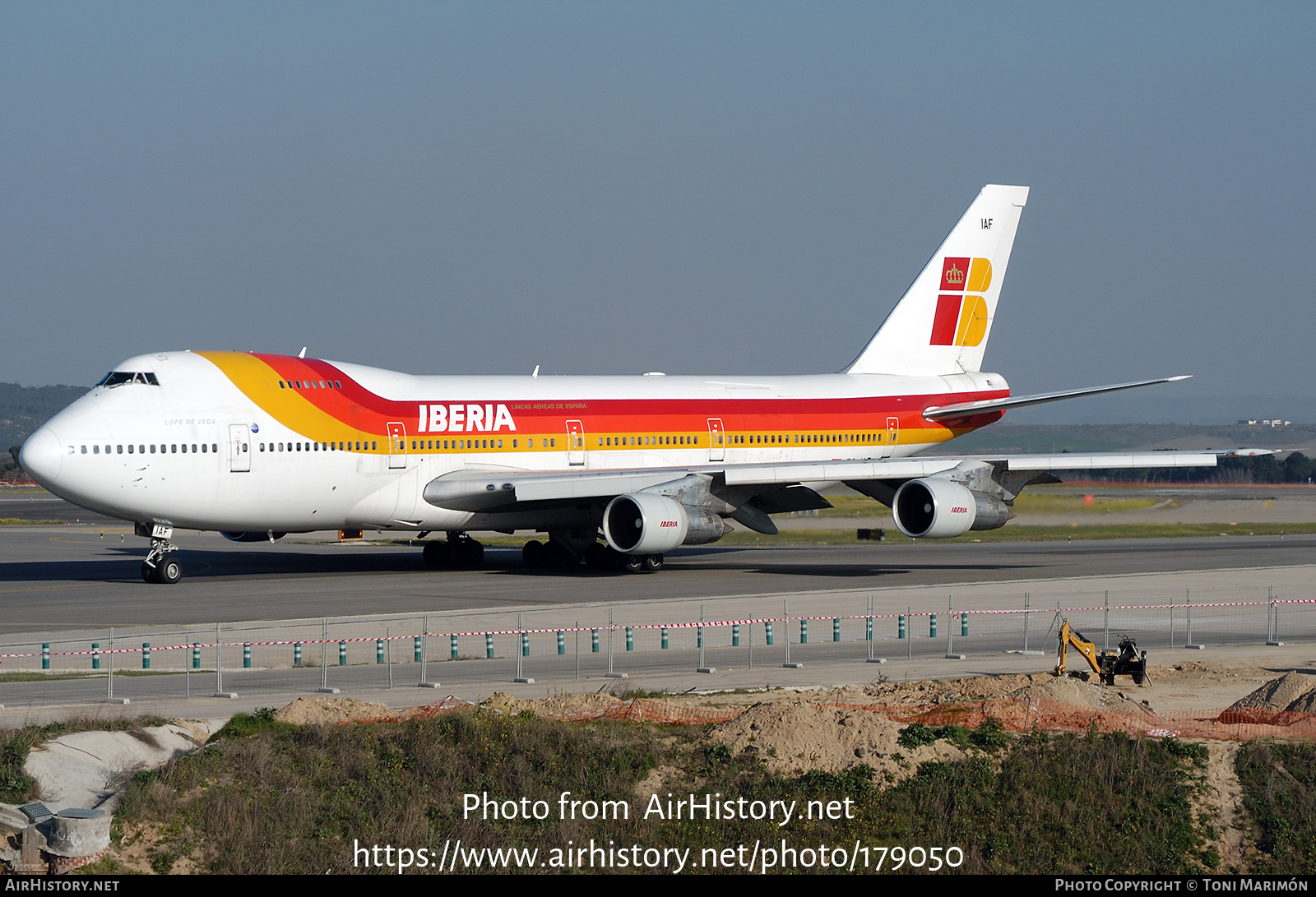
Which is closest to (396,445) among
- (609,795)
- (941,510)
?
(941,510)

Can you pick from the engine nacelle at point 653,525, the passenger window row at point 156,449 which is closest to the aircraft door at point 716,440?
the engine nacelle at point 653,525

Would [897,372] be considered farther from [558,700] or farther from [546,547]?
[558,700]

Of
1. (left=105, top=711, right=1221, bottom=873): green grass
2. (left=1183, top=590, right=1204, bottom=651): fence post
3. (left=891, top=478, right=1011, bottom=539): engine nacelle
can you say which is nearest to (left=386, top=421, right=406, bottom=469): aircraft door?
(left=891, top=478, right=1011, bottom=539): engine nacelle

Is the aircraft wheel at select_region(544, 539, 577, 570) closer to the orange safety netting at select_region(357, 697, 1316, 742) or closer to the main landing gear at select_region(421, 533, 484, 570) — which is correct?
the main landing gear at select_region(421, 533, 484, 570)

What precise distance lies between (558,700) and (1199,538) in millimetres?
42774

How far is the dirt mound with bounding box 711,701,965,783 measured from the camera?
17812 mm

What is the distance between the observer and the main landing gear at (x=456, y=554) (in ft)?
148

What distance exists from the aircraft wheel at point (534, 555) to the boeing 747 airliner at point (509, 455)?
3.1 inches

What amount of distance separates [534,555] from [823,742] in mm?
27338

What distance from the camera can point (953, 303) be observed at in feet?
167

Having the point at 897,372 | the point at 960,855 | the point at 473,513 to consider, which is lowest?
the point at 960,855

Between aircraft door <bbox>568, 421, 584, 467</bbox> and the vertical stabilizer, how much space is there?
12125mm

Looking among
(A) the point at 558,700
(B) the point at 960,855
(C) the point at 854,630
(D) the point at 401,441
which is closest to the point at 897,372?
(D) the point at 401,441

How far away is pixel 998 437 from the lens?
144625 millimetres
